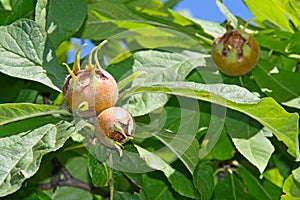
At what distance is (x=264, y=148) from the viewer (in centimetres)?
223

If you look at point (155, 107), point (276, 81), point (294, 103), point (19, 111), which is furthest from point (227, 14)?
point (19, 111)

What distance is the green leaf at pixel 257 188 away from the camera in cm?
Result: 268

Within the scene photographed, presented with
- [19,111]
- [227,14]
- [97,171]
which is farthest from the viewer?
[227,14]

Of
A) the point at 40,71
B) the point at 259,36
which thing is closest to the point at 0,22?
the point at 40,71

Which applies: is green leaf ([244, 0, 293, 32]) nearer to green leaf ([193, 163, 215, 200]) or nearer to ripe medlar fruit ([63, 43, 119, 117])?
green leaf ([193, 163, 215, 200])

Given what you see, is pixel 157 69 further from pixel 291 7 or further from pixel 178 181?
pixel 291 7

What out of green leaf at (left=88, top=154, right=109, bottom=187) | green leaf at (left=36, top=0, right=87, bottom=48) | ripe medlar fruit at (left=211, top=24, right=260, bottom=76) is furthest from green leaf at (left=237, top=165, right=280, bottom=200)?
green leaf at (left=36, top=0, right=87, bottom=48)

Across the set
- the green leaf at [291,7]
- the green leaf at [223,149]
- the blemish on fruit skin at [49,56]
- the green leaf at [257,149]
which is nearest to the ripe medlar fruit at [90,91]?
the blemish on fruit skin at [49,56]

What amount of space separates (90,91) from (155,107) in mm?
466

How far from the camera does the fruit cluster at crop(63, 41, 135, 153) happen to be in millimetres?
1774

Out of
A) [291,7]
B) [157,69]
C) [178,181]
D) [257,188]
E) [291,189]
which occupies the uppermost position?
[291,7]

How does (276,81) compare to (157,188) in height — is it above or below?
above

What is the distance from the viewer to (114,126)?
5.77ft

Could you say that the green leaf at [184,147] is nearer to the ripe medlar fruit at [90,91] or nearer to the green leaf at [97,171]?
the green leaf at [97,171]
